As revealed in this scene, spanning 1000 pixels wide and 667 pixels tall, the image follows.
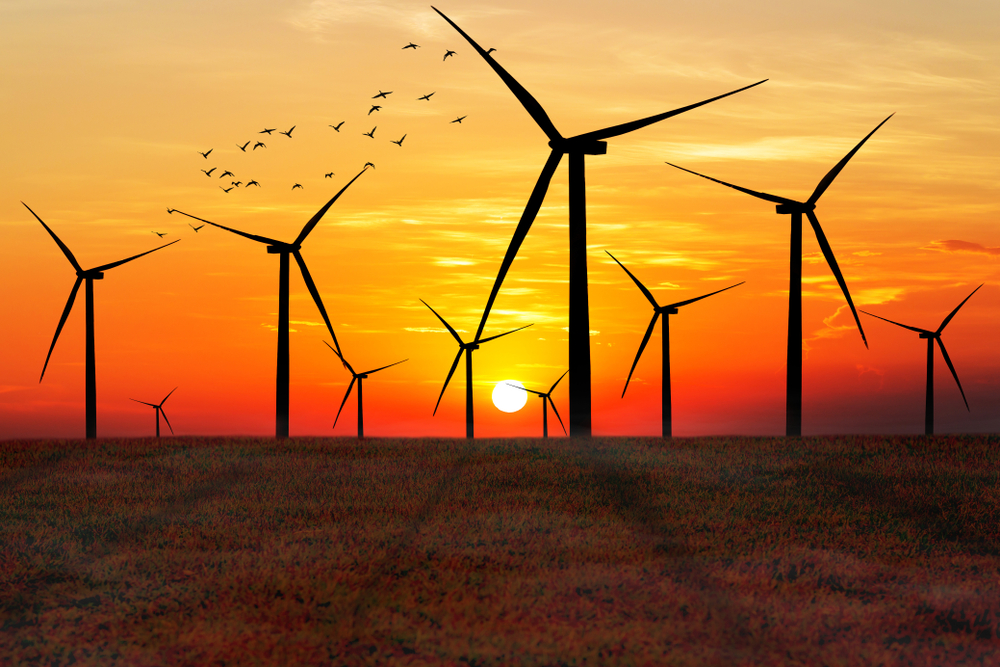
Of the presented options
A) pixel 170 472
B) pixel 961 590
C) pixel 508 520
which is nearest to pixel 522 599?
pixel 508 520

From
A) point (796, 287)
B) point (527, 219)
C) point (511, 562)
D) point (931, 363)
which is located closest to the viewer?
point (511, 562)

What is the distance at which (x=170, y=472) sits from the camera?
34906 millimetres

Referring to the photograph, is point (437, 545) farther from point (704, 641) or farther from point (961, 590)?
point (961, 590)

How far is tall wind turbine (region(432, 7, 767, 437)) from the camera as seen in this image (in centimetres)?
3953

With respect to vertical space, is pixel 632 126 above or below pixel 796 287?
above

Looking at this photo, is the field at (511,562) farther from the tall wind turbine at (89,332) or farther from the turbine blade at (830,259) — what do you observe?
the tall wind turbine at (89,332)

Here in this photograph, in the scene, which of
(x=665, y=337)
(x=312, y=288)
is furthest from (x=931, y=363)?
(x=312, y=288)

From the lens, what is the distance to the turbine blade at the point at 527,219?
36681 mm

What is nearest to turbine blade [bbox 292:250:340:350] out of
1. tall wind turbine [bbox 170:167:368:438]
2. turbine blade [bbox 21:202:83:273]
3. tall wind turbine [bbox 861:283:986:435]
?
tall wind turbine [bbox 170:167:368:438]

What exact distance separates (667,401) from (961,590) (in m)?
48.3

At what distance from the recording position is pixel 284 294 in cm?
5984

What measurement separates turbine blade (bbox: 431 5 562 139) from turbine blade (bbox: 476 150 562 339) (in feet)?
4.35

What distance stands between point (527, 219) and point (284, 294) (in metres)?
25.2

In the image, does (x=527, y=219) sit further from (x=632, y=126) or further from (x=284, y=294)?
(x=284, y=294)
